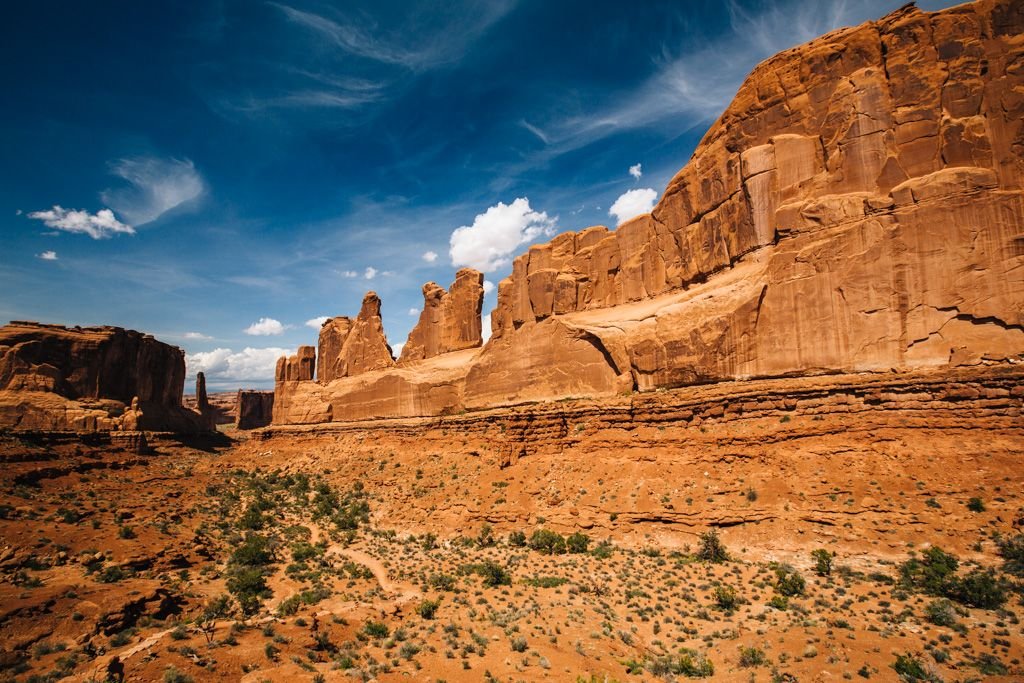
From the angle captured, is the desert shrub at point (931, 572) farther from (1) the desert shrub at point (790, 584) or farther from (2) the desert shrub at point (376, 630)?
(2) the desert shrub at point (376, 630)

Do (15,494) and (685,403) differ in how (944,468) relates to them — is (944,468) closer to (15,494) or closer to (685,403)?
(685,403)

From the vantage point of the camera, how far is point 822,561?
16828mm

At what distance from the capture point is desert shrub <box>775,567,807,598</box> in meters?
16.1

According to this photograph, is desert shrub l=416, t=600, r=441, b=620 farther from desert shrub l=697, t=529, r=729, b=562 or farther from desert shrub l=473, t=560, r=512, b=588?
desert shrub l=697, t=529, r=729, b=562

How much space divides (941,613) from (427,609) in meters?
14.6

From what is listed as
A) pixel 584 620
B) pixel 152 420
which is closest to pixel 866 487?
pixel 584 620

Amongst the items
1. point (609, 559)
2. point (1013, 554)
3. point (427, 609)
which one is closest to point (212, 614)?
point (427, 609)

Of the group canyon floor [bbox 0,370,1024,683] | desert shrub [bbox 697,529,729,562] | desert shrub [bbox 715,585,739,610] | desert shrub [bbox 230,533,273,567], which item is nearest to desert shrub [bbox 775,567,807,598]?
canyon floor [bbox 0,370,1024,683]

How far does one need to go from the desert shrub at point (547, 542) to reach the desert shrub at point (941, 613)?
42.2 feet

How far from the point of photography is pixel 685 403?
24281mm

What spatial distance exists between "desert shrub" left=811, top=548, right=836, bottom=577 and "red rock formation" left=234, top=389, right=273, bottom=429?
297 ft

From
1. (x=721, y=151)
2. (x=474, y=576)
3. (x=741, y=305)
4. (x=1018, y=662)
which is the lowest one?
(x=474, y=576)

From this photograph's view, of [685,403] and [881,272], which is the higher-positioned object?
[881,272]

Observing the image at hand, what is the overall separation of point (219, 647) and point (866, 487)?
67.1 feet
